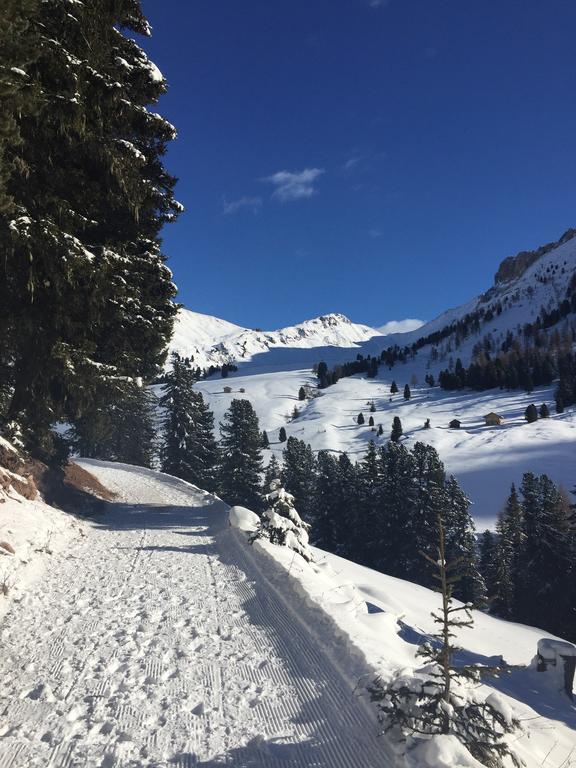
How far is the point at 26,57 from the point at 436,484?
40709mm

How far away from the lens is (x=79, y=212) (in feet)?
33.5

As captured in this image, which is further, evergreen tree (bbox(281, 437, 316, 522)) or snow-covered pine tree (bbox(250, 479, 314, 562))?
evergreen tree (bbox(281, 437, 316, 522))

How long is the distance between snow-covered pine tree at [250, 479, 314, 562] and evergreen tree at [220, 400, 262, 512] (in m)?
21.1

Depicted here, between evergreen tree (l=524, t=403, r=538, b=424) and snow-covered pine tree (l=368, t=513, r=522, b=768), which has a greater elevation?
snow-covered pine tree (l=368, t=513, r=522, b=768)

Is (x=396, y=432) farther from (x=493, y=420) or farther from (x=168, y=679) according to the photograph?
(x=168, y=679)

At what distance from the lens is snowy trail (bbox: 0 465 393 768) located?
3.96 metres

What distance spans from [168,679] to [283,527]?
6.53 metres

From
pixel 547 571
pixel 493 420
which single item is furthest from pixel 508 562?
pixel 493 420

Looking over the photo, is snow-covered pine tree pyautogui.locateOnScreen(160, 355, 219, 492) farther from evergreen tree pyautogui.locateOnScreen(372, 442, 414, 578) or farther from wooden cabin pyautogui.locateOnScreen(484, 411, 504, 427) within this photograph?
wooden cabin pyautogui.locateOnScreen(484, 411, 504, 427)

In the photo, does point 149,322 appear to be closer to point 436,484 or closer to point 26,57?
point 26,57

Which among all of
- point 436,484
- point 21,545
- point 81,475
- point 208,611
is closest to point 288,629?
point 208,611

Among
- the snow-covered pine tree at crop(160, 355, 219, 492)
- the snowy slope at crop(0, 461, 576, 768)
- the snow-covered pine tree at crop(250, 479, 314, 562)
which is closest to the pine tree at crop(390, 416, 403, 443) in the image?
the snow-covered pine tree at crop(160, 355, 219, 492)

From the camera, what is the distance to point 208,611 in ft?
23.6

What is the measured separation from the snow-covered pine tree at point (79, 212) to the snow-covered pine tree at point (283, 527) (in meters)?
5.37
